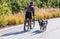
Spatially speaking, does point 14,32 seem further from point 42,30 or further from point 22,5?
point 22,5

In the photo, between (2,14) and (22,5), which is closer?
(2,14)

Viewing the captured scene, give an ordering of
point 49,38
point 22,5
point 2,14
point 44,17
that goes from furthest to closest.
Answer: point 22,5, point 44,17, point 2,14, point 49,38

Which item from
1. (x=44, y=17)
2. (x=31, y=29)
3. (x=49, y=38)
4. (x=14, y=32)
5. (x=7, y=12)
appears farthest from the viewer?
(x=44, y=17)

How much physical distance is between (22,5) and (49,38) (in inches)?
627

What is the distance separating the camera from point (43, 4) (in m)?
36.3

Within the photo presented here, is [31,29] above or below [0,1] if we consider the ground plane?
below

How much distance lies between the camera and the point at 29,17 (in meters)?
17.9

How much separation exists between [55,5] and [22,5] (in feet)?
27.9

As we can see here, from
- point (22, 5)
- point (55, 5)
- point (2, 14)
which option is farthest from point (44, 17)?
point (55, 5)

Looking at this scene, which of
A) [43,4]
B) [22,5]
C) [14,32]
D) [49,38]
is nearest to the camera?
[49,38]

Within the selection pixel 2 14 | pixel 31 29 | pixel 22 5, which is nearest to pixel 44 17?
pixel 22 5

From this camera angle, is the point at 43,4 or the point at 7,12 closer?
the point at 7,12

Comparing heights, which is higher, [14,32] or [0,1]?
[0,1]

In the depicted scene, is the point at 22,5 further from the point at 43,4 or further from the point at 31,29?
the point at 31,29
